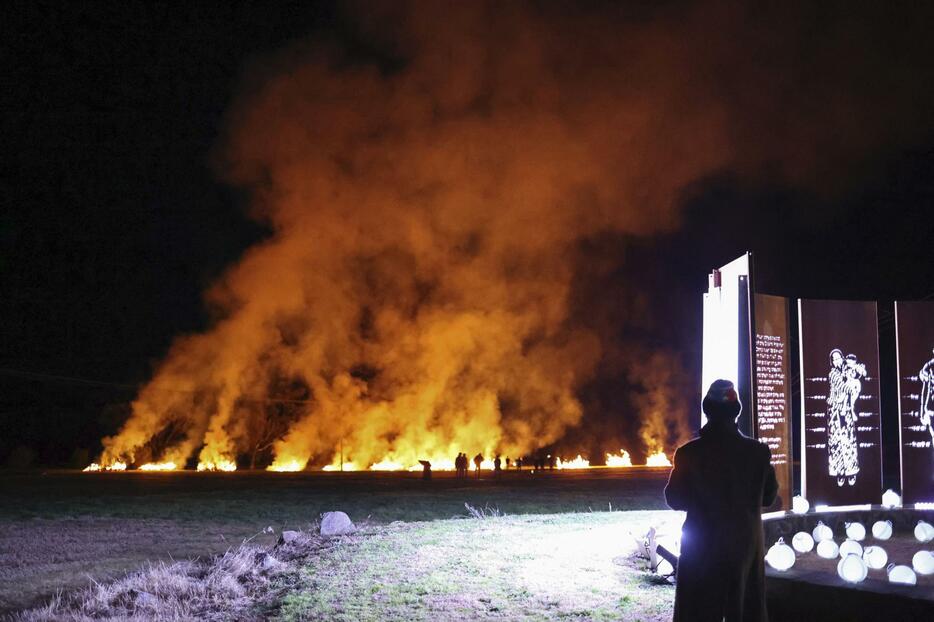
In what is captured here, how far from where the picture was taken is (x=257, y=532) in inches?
556

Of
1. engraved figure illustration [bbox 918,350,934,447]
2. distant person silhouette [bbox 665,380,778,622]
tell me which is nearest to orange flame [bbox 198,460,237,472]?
engraved figure illustration [bbox 918,350,934,447]

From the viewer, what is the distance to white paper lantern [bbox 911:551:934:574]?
7496 millimetres

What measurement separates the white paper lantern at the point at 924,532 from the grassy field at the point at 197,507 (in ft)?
22.0

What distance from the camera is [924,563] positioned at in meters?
7.54

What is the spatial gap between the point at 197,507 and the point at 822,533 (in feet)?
44.6

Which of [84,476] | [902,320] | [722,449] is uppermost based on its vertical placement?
[902,320]

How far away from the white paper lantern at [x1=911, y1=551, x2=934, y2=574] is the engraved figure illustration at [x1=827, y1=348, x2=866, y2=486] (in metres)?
3.62

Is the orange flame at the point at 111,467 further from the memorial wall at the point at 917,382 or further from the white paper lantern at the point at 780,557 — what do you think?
the white paper lantern at the point at 780,557

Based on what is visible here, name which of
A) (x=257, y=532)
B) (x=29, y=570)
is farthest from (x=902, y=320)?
(x=29, y=570)

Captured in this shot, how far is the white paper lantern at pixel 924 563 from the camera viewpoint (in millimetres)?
7496

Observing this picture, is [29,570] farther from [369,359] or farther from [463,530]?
[369,359]

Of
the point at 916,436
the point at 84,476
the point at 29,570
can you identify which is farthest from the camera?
the point at 84,476

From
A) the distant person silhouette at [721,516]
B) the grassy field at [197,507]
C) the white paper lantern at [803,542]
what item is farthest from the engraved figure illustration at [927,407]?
the distant person silhouette at [721,516]

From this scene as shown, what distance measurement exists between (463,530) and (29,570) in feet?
20.1
